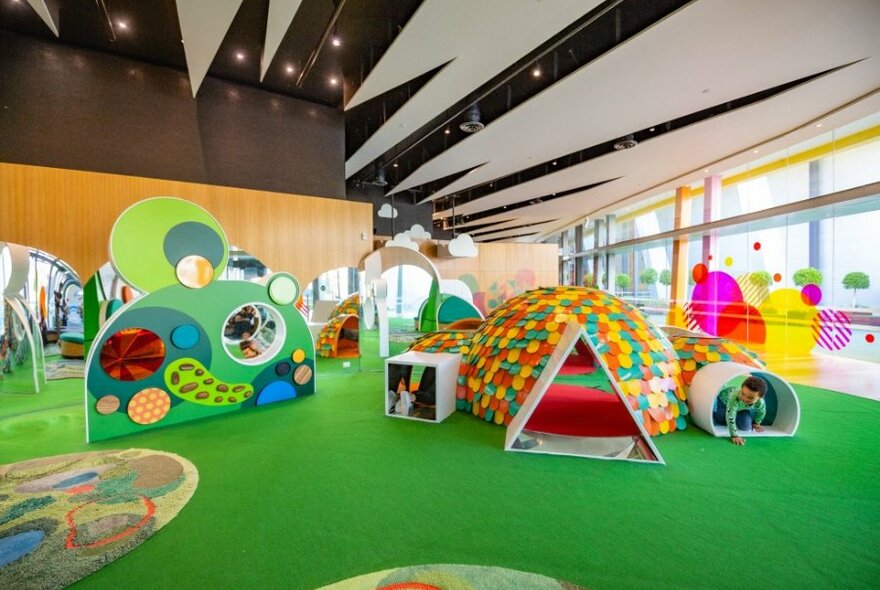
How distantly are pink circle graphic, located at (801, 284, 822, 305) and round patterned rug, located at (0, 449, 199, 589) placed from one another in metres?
9.79

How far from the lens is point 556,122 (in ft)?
22.6

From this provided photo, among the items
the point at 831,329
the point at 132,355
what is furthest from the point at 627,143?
the point at 132,355

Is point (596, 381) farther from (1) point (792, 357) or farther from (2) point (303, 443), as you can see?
(1) point (792, 357)

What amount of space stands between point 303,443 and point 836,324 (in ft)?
29.5

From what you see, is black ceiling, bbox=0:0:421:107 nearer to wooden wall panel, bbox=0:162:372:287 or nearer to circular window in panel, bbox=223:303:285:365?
wooden wall panel, bbox=0:162:372:287

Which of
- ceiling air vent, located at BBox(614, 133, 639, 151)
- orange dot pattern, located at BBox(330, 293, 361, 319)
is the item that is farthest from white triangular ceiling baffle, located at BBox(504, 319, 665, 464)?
ceiling air vent, located at BBox(614, 133, 639, 151)

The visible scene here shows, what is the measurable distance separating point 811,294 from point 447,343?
24.4 feet

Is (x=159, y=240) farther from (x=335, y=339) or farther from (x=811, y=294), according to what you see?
(x=811, y=294)

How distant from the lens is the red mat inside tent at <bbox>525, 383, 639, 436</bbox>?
131 inches

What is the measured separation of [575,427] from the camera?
3.42 meters

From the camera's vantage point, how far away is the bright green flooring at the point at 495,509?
5.88 ft

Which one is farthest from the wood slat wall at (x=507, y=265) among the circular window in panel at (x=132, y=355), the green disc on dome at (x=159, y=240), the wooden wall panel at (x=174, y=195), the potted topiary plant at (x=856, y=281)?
the circular window in panel at (x=132, y=355)

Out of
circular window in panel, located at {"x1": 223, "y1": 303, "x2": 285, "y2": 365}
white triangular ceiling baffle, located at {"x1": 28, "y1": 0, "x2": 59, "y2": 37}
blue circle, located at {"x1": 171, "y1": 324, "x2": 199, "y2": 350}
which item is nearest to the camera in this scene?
blue circle, located at {"x1": 171, "y1": 324, "x2": 199, "y2": 350}

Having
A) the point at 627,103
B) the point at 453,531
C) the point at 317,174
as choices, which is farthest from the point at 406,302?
the point at 453,531
